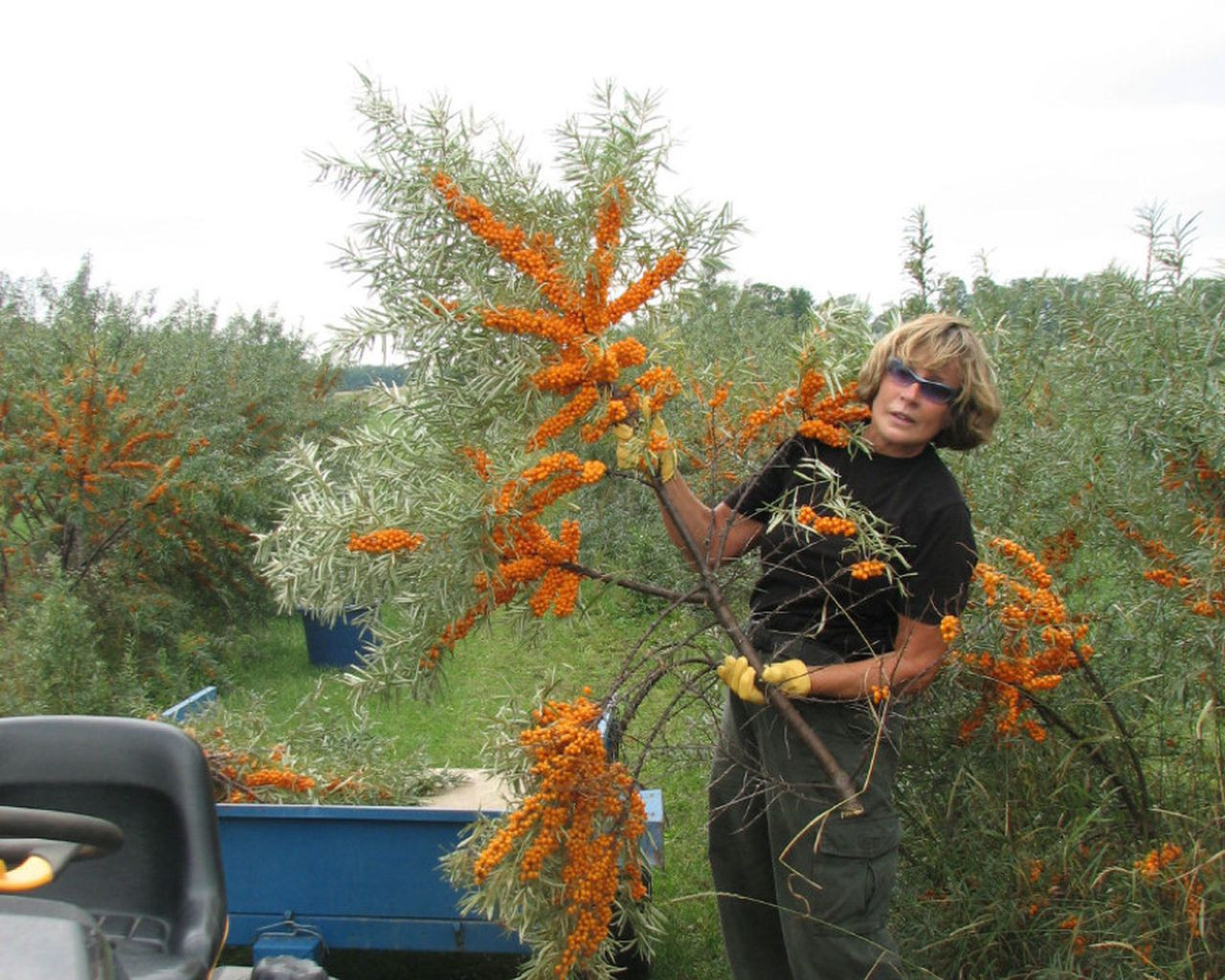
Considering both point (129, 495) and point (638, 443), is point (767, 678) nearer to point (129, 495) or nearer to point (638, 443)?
point (638, 443)

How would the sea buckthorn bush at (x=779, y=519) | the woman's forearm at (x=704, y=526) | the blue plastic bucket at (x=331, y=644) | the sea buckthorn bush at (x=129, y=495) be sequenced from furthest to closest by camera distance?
the blue plastic bucket at (x=331, y=644) → the sea buckthorn bush at (x=129, y=495) → the woman's forearm at (x=704, y=526) → the sea buckthorn bush at (x=779, y=519)

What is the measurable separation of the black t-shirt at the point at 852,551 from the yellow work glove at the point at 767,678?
0.39 ft

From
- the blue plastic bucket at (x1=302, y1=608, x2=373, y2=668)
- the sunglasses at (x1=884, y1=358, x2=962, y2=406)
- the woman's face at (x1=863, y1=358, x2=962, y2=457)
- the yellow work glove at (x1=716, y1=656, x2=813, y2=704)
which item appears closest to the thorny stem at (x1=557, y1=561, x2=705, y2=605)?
the yellow work glove at (x1=716, y1=656, x2=813, y2=704)

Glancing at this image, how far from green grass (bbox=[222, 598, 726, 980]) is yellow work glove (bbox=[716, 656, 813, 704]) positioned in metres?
0.39

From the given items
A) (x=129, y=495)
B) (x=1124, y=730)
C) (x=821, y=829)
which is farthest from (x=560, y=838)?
(x=129, y=495)

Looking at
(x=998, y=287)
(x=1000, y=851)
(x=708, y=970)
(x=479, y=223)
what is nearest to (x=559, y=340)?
(x=479, y=223)

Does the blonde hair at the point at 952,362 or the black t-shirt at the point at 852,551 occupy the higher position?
the blonde hair at the point at 952,362

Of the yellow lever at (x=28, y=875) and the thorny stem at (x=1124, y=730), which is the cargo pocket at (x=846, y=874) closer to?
the thorny stem at (x=1124, y=730)

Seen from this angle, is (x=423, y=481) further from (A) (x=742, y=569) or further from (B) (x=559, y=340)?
(A) (x=742, y=569)

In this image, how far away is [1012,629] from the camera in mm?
2982

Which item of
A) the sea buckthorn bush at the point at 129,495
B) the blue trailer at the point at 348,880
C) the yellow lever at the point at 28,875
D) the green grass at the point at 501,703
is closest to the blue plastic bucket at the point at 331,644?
the green grass at the point at 501,703

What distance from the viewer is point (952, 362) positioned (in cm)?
263

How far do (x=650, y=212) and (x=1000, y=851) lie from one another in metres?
1.97

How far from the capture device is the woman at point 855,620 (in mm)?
2582
